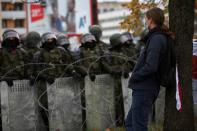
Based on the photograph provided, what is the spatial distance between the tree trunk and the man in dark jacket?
1.81ft

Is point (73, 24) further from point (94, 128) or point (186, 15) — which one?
point (186, 15)

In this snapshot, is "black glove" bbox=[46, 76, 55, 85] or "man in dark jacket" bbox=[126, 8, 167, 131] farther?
"black glove" bbox=[46, 76, 55, 85]

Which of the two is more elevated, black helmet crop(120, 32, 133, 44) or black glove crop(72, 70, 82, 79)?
black helmet crop(120, 32, 133, 44)

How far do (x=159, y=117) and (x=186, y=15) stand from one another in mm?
3303

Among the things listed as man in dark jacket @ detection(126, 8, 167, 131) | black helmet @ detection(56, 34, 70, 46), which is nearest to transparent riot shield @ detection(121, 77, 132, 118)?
man in dark jacket @ detection(126, 8, 167, 131)

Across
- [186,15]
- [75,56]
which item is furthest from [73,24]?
[186,15]

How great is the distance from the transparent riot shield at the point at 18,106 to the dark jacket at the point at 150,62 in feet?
8.83

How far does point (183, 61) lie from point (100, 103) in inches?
104

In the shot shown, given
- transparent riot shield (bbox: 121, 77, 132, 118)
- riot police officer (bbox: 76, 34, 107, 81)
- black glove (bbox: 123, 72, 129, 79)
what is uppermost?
riot police officer (bbox: 76, 34, 107, 81)

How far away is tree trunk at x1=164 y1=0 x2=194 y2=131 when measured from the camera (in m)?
7.90

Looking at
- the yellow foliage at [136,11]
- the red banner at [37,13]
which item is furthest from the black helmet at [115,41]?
the red banner at [37,13]

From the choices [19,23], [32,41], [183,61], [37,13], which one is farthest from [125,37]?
[19,23]

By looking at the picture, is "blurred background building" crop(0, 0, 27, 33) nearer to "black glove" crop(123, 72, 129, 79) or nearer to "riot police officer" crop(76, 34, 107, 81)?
"riot police officer" crop(76, 34, 107, 81)

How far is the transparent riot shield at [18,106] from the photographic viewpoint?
375 inches
